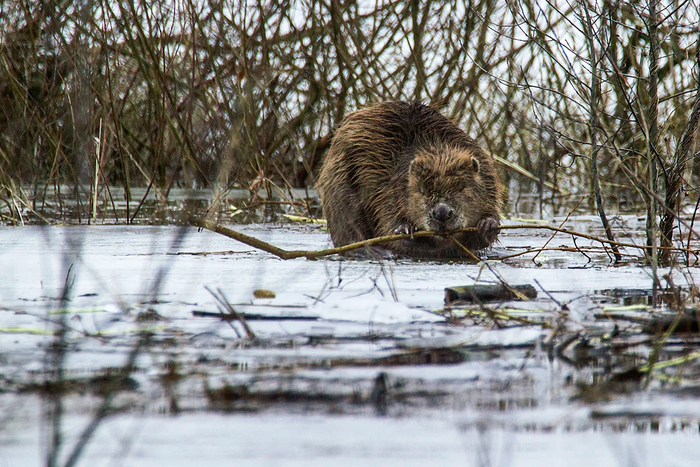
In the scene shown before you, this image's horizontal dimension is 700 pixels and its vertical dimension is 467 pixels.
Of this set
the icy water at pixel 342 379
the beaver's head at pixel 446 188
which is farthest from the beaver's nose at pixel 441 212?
the icy water at pixel 342 379

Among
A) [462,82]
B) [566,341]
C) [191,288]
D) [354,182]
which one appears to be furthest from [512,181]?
[566,341]

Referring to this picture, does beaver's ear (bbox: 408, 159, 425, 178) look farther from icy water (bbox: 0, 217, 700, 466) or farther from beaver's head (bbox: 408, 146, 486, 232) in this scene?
icy water (bbox: 0, 217, 700, 466)

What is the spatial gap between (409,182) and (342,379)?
2609mm

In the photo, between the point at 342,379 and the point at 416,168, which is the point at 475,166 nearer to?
the point at 416,168

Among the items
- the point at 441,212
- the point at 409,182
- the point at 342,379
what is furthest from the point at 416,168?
the point at 342,379

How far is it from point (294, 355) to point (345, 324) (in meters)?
0.29

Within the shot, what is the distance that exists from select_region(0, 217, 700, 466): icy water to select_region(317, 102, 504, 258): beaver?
1.51m

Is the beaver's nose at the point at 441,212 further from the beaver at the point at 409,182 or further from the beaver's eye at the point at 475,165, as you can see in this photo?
the beaver's eye at the point at 475,165

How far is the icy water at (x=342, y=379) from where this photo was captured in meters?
1.06

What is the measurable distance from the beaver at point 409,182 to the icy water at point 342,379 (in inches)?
59.4

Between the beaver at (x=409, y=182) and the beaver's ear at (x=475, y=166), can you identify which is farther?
the beaver's ear at (x=475, y=166)

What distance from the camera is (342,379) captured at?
1.34 meters

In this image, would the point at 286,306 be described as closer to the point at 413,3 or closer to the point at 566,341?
the point at 566,341

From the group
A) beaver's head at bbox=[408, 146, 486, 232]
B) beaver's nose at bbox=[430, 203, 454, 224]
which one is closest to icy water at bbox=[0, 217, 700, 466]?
beaver's nose at bbox=[430, 203, 454, 224]
